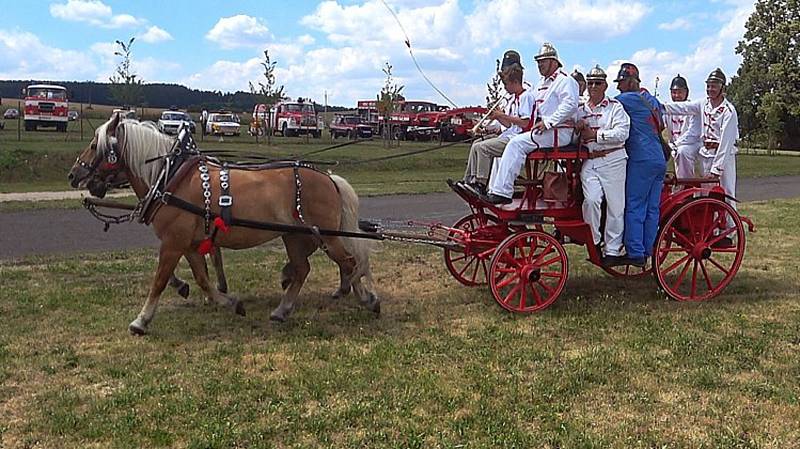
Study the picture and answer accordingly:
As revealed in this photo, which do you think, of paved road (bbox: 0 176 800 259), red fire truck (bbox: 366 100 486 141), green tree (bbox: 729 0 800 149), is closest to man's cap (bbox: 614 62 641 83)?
paved road (bbox: 0 176 800 259)

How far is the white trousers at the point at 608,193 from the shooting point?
6.93m

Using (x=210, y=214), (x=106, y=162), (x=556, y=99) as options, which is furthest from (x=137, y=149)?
(x=556, y=99)

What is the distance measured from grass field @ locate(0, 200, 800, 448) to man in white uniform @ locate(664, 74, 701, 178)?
165 centimetres

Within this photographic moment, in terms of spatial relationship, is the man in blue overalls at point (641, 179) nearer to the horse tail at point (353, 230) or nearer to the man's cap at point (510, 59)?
the man's cap at point (510, 59)

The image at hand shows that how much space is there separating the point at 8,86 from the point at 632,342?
10121 cm

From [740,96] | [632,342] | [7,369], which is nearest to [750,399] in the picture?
[632,342]

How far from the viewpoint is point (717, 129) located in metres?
8.41

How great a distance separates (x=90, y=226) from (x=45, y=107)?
941 inches

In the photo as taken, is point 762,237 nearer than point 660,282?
No

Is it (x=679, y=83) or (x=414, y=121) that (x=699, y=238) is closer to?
(x=679, y=83)

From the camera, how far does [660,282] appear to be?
7.27 metres

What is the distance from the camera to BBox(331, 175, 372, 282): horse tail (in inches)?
265

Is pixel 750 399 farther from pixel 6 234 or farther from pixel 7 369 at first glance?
pixel 6 234

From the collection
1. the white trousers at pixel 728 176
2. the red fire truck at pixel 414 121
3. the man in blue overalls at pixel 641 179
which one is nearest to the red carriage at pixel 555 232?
the man in blue overalls at pixel 641 179
